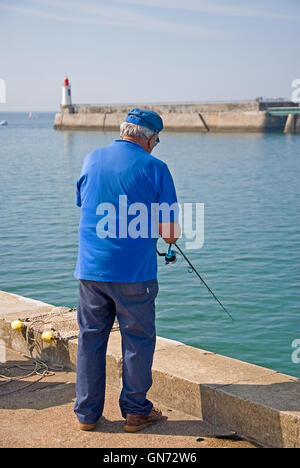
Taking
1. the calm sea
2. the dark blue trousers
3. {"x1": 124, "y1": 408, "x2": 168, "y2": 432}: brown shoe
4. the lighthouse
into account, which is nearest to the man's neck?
the dark blue trousers

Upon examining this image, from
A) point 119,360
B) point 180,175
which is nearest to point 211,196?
point 180,175

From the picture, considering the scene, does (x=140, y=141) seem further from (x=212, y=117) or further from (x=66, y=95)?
(x=66, y=95)

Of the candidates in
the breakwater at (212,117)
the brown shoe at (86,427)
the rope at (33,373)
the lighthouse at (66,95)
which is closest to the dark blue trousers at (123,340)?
the brown shoe at (86,427)

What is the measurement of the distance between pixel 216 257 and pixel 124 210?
364 inches

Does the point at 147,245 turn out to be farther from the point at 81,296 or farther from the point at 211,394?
the point at 211,394

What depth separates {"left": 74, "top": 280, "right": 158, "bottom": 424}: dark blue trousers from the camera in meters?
3.65

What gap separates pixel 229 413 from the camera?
3752 millimetres

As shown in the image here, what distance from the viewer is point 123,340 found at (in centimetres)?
374

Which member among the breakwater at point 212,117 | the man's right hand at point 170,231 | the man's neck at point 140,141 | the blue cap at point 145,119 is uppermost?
the blue cap at point 145,119

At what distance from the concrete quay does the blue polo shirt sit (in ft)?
2.48

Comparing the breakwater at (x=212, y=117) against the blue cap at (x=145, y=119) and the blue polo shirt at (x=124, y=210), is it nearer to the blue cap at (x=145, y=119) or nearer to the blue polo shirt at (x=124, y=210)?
the blue cap at (x=145, y=119)

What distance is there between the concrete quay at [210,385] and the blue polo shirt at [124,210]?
76cm

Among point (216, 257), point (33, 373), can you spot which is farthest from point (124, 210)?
point (216, 257)

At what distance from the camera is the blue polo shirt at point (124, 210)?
3.61m
